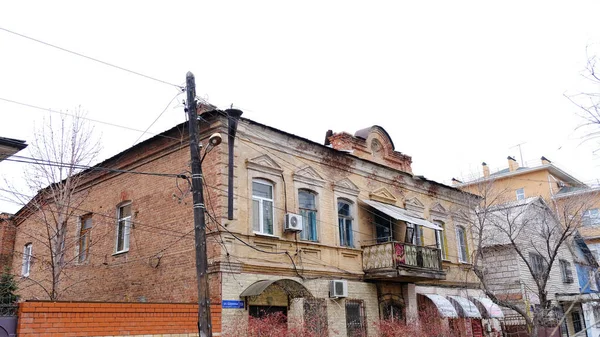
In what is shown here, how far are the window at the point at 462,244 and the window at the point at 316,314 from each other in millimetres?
10190

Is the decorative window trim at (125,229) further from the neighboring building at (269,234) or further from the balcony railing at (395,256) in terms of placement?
the balcony railing at (395,256)

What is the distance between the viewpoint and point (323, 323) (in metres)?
16.8

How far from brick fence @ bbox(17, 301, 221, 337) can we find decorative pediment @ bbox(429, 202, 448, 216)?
12996 millimetres

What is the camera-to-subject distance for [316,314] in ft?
54.6

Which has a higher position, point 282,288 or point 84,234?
point 84,234

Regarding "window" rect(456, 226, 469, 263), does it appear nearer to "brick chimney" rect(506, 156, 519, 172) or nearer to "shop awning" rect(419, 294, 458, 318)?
"shop awning" rect(419, 294, 458, 318)

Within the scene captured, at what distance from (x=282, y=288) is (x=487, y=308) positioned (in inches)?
453

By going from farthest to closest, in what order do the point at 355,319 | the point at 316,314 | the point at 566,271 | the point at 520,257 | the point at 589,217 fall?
the point at 566,271 → the point at 520,257 → the point at 589,217 → the point at 355,319 → the point at 316,314

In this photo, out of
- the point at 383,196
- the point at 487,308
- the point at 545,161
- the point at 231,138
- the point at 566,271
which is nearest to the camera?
the point at 231,138

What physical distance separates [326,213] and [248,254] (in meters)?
3.97

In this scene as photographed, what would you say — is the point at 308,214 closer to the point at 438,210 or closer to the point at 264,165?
the point at 264,165

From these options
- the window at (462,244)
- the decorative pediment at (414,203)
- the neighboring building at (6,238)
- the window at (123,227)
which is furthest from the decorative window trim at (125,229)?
the window at (462,244)

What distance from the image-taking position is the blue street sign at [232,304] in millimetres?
14172

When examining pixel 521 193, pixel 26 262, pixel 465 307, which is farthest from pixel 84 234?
pixel 521 193
